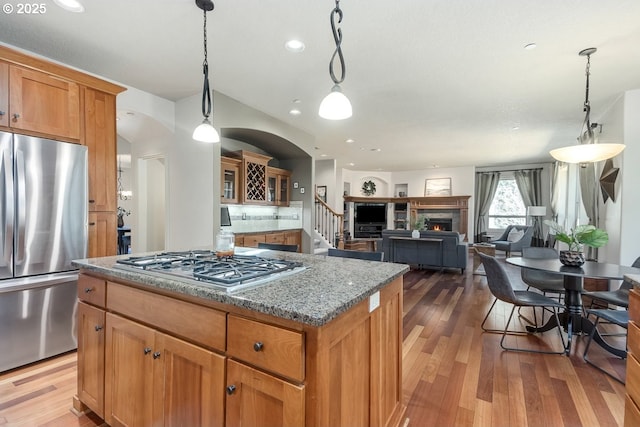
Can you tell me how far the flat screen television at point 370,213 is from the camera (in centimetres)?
1063

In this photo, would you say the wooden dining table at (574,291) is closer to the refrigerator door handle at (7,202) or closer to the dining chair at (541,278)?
the dining chair at (541,278)

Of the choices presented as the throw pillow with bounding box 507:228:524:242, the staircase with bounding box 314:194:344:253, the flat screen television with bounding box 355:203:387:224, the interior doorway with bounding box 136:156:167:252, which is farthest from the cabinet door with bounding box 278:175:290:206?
the throw pillow with bounding box 507:228:524:242

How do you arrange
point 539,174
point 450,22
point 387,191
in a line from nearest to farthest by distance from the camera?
point 450,22, point 539,174, point 387,191

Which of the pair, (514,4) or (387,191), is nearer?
(514,4)

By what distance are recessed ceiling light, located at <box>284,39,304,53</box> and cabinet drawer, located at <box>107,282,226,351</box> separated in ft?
7.55

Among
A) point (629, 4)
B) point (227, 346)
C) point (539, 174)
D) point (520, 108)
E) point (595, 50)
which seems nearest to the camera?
point (227, 346)

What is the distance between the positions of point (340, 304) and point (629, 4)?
2.97 m

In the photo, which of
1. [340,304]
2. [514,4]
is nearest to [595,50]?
[514,4]

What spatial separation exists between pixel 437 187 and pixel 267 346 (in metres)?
10.1

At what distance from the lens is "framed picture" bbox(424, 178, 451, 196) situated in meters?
9.93

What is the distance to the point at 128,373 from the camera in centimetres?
150

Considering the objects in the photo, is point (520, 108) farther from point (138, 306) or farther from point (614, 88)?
point (138, 306)

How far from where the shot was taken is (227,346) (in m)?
1.13

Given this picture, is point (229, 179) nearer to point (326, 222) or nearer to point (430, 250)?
point (326, 222)
